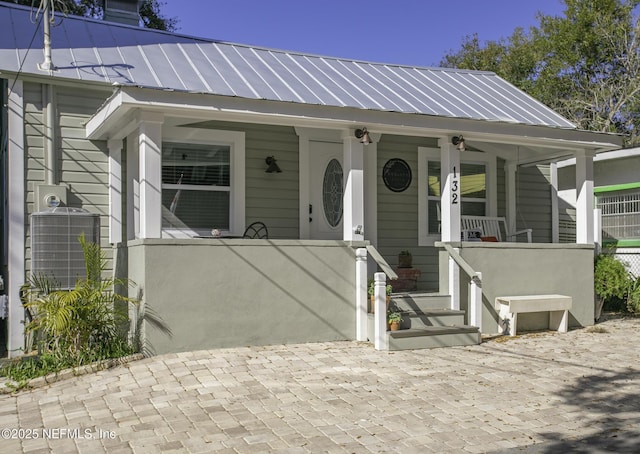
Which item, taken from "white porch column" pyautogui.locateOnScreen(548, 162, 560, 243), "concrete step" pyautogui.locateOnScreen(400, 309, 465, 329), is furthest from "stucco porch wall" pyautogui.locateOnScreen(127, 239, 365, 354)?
"white porch column" pyautogui.locateOnScreen(548, 162, 560, 243)

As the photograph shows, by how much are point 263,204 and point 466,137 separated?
10.3ft

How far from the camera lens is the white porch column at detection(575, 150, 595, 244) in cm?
985

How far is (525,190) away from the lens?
39.2ft

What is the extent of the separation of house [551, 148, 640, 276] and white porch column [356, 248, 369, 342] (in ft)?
18.6

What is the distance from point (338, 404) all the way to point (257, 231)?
4349mm

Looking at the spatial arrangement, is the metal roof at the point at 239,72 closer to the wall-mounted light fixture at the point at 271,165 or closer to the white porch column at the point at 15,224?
the white porch column at the point at 15,224

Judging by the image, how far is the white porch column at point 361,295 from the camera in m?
8.12

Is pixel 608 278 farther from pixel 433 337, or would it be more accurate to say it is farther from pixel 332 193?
pixel 332 193

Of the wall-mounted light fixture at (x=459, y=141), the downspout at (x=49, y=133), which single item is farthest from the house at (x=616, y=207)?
the downspout at (x=49, y=133)

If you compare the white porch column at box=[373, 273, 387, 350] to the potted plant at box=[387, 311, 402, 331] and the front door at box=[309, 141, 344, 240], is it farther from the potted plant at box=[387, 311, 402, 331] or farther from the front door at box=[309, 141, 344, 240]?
the front door at box=[309, 141, 344, 240]

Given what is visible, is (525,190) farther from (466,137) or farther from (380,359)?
(380,359)

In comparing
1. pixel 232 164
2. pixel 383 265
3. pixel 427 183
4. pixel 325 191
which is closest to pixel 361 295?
pixel 383 265

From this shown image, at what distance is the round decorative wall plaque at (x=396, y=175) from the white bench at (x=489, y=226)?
1.20 metres

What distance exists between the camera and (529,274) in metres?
9.44
